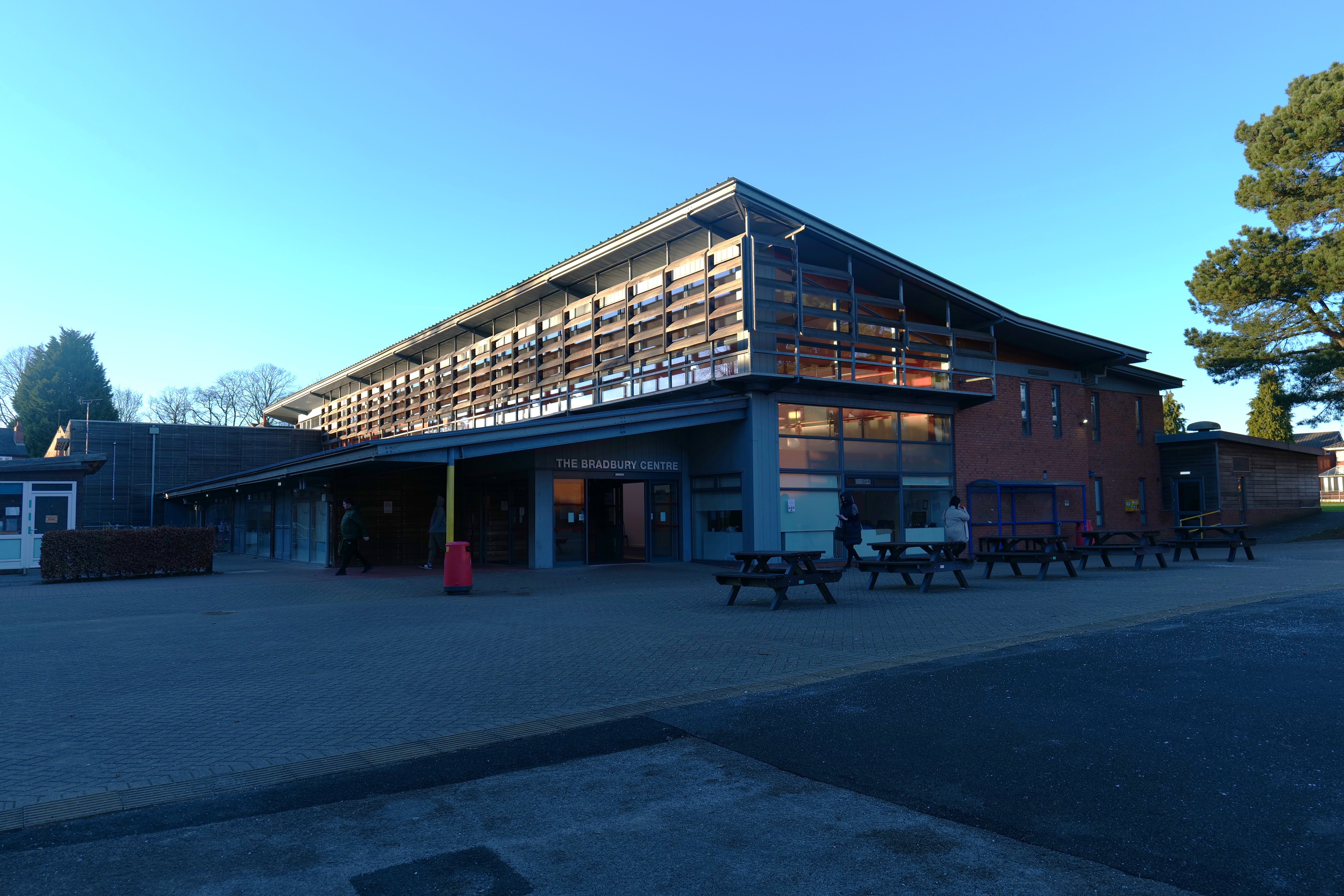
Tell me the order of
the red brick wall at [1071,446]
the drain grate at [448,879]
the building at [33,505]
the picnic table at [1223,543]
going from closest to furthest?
the drain grate at [448,879], the picnic table at [1223,543], the building at [33,505], the red brick wall at [1071,446]

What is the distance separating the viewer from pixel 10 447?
3912cm

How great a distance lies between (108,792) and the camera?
4434 millimetres

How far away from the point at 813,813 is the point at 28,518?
73.6 feet

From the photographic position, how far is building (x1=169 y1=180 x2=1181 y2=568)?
19.0 meters

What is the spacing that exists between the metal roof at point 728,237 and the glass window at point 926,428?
3.15 metres

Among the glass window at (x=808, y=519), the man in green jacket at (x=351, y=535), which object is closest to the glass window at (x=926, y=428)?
the glass window at (x=808, y=519)

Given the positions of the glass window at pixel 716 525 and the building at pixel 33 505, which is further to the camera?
the building at pixel 33 505

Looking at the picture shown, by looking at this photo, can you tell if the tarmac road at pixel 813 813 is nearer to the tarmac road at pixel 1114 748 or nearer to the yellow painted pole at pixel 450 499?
the tarmac road at pixel 1114 748

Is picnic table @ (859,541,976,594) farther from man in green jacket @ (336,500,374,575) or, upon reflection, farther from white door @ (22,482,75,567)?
white door @ (22,482,75,567)

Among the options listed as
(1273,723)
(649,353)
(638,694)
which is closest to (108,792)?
(638,694)

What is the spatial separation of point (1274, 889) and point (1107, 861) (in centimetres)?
54

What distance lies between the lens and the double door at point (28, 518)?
65.3ft

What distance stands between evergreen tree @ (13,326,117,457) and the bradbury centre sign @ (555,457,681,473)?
156 feet

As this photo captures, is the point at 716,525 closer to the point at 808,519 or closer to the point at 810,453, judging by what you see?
the point at 808,519
